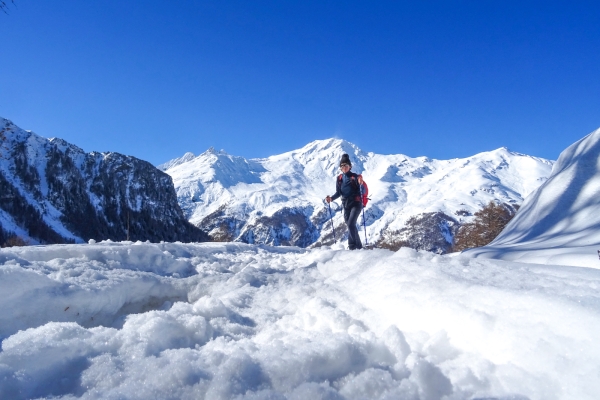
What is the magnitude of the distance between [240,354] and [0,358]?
1255 mm

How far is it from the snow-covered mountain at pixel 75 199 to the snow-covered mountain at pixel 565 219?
12520 cm

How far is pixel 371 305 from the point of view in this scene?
3383 mm

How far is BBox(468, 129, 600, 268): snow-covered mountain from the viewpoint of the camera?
5.90 metres

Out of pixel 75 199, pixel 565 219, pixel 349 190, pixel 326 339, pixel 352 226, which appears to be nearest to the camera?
pixel 326 339

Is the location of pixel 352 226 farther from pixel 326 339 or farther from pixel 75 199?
pixel 75 199

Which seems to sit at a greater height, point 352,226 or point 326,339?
point 352,226

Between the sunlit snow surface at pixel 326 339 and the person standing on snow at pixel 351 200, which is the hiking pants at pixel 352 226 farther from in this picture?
the sunlit snow surface at pixel 326 339

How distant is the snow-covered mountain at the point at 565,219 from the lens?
590 centimetres

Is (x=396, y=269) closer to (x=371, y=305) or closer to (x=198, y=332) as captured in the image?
(x=371, y=305)

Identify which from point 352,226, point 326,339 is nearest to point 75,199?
point 352,226

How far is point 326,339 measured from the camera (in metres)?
2.48

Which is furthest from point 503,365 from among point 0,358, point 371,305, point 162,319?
point 0,358

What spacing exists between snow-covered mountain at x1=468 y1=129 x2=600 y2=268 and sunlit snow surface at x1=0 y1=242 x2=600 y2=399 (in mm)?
2370

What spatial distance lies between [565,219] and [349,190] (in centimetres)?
478
